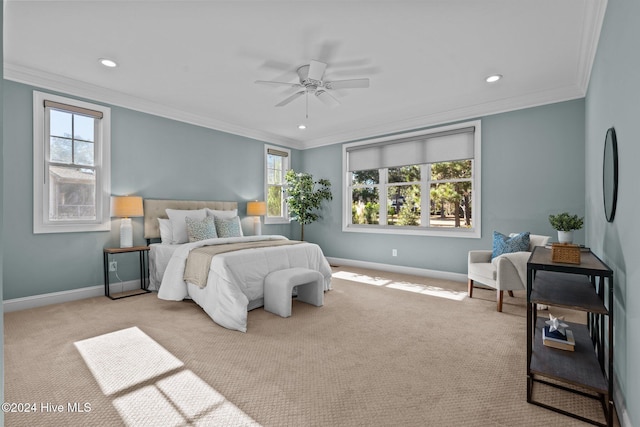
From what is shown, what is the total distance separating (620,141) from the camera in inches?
76.5

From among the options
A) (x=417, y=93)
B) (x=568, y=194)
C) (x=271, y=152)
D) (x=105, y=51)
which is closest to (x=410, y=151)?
(x=417, y=93)

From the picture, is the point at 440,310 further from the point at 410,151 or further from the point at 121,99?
the point at 121,99

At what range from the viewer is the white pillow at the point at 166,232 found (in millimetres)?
4504

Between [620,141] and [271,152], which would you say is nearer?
[620,141]

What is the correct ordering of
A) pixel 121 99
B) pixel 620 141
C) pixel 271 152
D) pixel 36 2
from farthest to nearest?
pixel 271 152 → pixel 121 99 → pixel 36 2 → pixel 620 141

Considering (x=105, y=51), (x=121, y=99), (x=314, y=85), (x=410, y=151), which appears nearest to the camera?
(x=105, y=51)

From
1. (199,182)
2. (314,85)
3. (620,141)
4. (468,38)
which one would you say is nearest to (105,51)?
(314,85)

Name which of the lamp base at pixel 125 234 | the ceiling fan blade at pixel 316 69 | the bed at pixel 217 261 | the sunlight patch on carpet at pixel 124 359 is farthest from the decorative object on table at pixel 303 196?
the sunlight patch on carpet at pixel 124 359

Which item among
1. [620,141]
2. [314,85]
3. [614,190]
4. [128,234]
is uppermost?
[314,85]

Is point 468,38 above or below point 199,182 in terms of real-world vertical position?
above

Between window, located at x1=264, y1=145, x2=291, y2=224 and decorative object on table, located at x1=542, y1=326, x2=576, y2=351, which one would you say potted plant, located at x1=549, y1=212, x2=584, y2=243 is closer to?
decorative object on table, located at x1=542, y1=326, x2=576, y2=351

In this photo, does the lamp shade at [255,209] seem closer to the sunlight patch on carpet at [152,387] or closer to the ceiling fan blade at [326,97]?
the ceiling fan blade at [326,97]

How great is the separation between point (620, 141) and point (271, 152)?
17.7 feet

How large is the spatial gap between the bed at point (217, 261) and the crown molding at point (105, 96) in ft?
4.27
